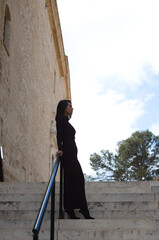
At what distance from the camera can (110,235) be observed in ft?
12.7

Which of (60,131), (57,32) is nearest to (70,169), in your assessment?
(60,131)

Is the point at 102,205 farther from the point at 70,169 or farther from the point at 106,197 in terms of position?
the point at 70,169

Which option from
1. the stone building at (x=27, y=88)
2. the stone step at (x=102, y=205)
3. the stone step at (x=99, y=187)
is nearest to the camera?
the stone step at (x=102, y=205)

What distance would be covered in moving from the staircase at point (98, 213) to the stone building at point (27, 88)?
111 inches

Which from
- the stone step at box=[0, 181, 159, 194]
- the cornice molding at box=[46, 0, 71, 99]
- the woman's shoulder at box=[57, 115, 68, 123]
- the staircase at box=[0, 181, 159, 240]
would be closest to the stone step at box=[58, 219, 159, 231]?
the staircase at box=[0, 181, 159, 240]

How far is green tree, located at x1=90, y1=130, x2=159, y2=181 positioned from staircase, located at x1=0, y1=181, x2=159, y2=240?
2495 cm

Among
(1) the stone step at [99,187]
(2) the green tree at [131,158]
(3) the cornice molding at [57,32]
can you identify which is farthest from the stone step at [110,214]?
(2) the green tree at [131,158]

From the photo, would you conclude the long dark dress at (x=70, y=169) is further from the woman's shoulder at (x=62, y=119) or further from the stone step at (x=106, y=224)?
the stone step at (x=106, y=224)

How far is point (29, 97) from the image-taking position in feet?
37.1

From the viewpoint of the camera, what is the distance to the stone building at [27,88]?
27.3 ft

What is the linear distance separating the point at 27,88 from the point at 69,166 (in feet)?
21.5

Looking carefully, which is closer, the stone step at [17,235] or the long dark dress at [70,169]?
the stone step at [17,235]

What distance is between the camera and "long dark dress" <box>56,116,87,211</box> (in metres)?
4.51

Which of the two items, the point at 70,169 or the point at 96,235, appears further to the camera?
Result: the point at 70,169
